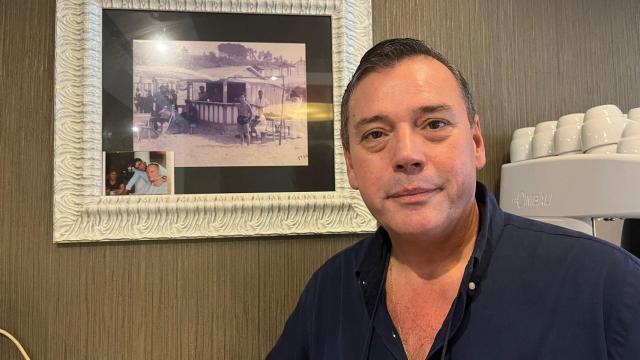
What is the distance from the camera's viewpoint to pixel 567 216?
0.99 meters

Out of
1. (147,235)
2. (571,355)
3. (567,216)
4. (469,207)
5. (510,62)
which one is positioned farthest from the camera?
(510,62)

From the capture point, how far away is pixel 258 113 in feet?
3.82

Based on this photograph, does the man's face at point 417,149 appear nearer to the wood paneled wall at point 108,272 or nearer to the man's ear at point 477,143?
the man's ear at point 477,143

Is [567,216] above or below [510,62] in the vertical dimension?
below

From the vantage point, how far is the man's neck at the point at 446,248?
814 mm

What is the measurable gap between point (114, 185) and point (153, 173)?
0.11 meters

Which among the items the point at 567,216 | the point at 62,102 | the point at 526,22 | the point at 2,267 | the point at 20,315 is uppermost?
the point at 526,22

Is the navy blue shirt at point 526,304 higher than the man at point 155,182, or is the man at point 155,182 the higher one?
the man at point 155,182

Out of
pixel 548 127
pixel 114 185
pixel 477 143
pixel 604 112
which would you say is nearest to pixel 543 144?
pixel 548 127

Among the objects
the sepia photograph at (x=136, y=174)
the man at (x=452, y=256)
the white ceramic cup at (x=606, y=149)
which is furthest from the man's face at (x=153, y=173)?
the white ceramic cup at (x=606, y=149)

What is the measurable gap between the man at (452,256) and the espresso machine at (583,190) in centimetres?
23

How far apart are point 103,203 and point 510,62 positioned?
1258mm

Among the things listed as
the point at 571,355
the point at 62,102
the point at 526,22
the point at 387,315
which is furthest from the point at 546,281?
the point at 62,102

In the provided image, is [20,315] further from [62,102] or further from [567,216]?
[567,216]
